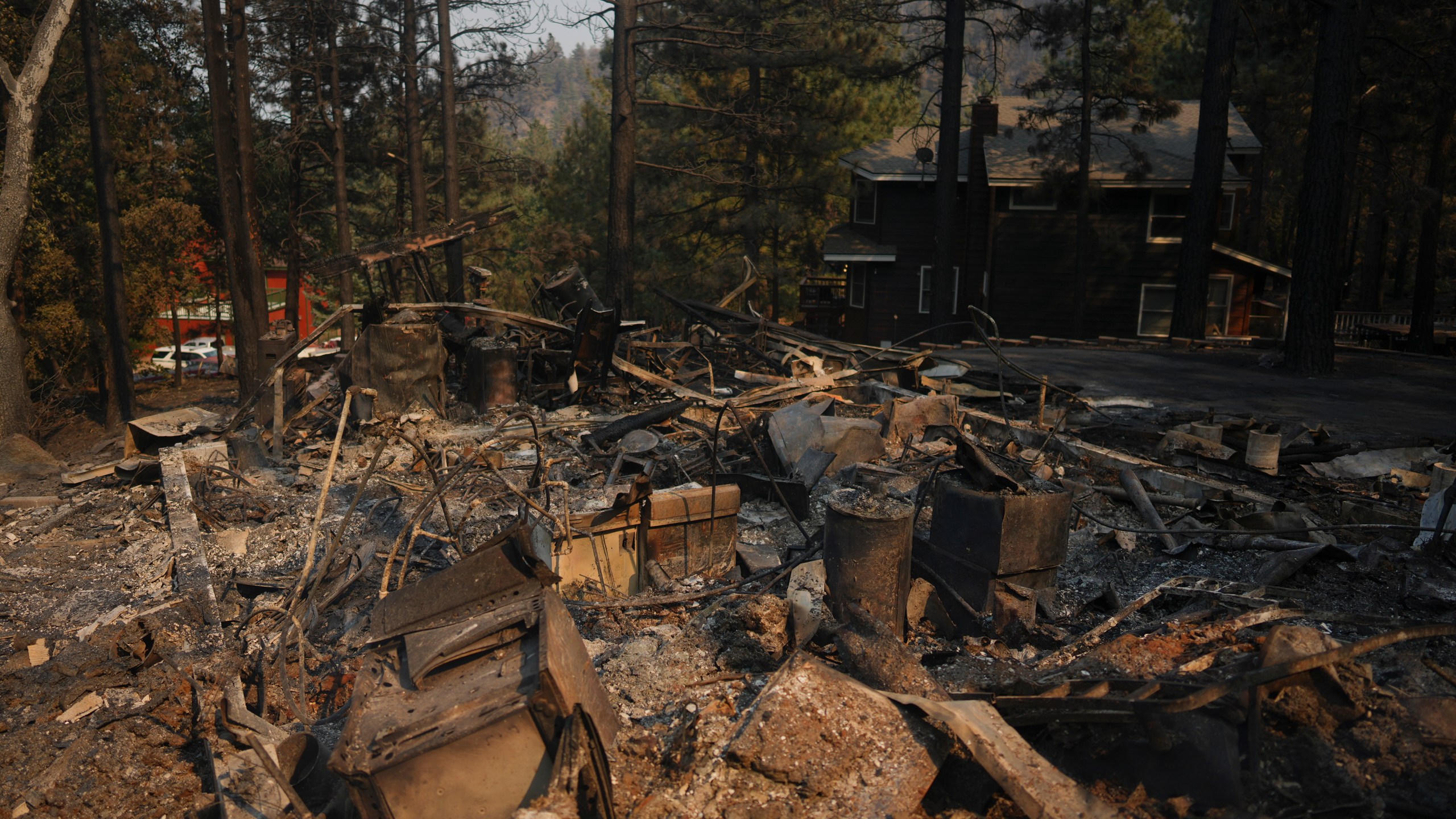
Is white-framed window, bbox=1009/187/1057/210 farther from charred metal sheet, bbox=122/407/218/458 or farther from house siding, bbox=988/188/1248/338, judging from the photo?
charred metal sheet, bbox=122/407/218/458

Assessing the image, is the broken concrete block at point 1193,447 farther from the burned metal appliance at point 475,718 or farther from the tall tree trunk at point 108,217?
the tall tree trunk at point 108,217

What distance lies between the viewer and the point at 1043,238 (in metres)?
24.6

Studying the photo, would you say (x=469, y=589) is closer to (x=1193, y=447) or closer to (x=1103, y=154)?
(x=1193, y=447)

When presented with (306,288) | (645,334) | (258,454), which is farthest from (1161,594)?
(306,288)

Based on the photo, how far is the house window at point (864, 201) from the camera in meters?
25.4

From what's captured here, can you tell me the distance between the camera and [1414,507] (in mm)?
7148

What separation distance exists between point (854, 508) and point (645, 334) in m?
9.05

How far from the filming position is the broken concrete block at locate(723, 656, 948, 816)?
335cm

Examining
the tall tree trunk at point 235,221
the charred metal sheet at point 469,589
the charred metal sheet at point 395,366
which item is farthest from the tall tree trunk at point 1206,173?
the charred metal sheet at point 469,589

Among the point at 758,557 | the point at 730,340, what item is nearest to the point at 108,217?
the point at 730,340

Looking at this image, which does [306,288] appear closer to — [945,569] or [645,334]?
[645,334]

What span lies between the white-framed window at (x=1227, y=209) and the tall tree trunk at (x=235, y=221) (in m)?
23.9

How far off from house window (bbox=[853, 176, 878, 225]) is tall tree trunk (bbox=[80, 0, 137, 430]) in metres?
18.1

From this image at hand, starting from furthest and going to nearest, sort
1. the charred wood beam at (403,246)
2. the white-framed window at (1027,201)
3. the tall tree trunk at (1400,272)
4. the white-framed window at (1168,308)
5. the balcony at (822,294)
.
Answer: the tall tree trunk at (1400,272)
the balcony at (822,294)
the white-framed window at (1027,201)
the white-framed window at (1168,308)
the charred wood beam at (403,246)
